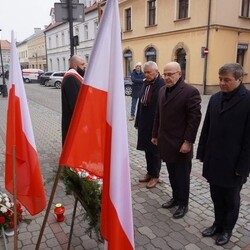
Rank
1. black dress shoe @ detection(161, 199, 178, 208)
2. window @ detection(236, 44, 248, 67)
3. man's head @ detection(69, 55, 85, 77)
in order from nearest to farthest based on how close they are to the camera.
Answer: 1. black dress shoe @ detection(161, 199, 178, 208)
2. man's head @ detection(69, 55, 85, 77)
3. window @ detection(236, 44, 248, 67)

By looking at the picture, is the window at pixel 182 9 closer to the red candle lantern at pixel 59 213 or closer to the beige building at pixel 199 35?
the beige building at pixel 199 35

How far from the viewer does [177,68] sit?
3.34 meters

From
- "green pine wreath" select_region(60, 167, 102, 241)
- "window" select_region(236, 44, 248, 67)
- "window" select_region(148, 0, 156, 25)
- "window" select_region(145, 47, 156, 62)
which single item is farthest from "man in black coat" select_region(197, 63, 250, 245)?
"window" select_region(148, 0, 156, 25)

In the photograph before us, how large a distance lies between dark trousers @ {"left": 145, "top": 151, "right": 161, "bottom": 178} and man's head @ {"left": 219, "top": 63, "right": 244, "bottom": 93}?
6.40 feet

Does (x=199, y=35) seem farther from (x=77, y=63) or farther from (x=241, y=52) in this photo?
(x=77, y=63)

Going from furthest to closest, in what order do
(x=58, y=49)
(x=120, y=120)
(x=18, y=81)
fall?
1. (x=58, y=49)
2. (x=18, y=81)
3. (x=120, y=120)

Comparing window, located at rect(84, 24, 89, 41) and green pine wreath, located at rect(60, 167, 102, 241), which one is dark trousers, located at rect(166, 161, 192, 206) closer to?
green pine wreath, located at rect(60, 167, 102, 241)

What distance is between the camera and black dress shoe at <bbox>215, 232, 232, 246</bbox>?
307 centimetres

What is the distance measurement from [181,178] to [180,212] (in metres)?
0.45

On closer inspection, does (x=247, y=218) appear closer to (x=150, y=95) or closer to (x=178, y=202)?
(x=178, y=202)

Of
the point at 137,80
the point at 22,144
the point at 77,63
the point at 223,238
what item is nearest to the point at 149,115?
the point at 77,63

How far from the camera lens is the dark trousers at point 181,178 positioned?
3574 millimetres

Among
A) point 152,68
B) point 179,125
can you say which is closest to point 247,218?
point 179,125

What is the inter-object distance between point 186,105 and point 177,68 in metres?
0.43
